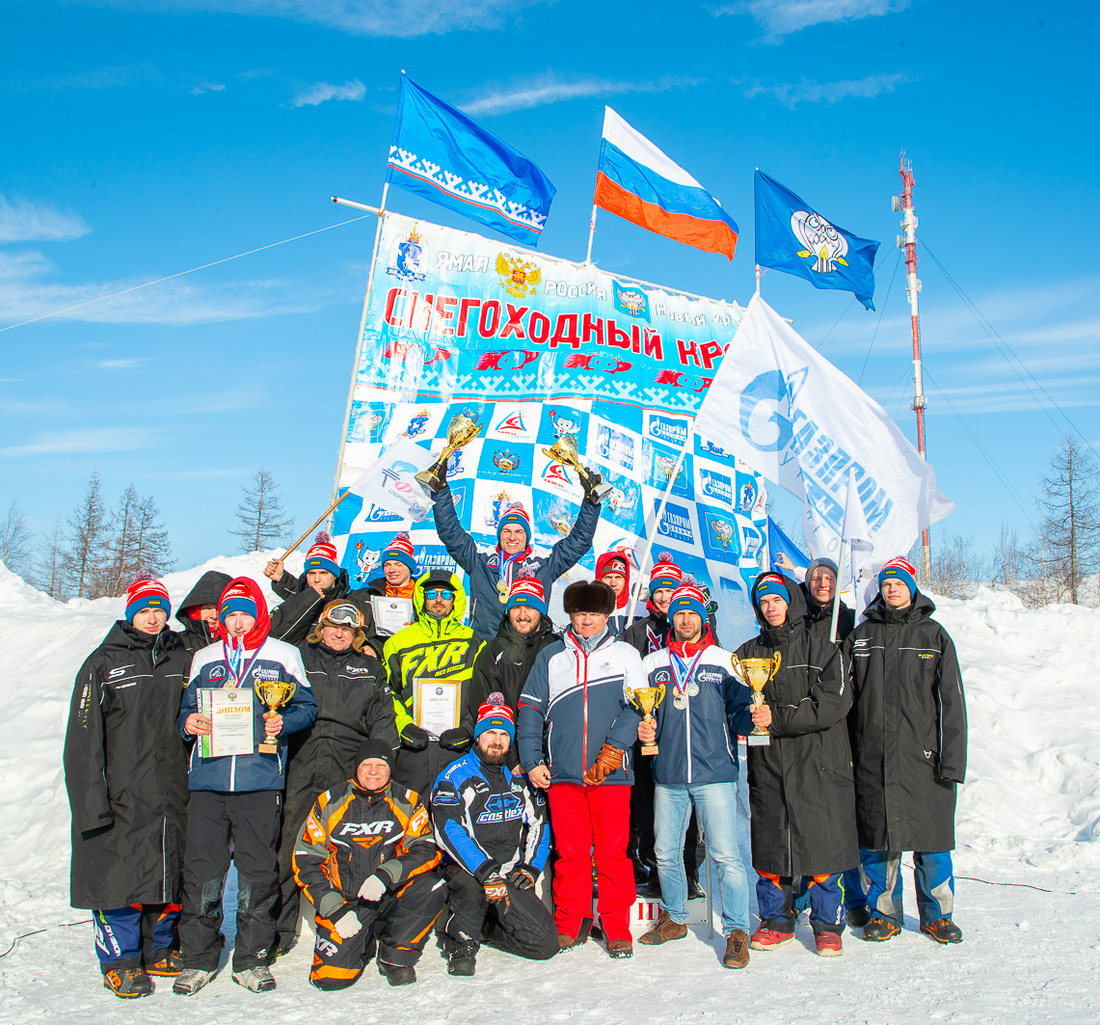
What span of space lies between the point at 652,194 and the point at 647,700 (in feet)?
26.2

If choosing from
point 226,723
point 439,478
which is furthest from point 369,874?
point 439,478

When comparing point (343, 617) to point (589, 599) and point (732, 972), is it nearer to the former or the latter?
point (589, 599)

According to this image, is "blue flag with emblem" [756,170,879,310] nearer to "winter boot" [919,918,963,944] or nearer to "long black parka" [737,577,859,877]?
"long black parka" [737,577,859,877]

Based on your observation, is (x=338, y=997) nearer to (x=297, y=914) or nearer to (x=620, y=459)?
(x=297, y=914)

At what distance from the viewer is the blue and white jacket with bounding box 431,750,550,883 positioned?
4.45 m

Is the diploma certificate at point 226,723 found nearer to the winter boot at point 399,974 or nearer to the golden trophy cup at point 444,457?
the winter boot at point 399,974

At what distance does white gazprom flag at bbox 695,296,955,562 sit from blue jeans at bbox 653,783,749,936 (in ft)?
6.65

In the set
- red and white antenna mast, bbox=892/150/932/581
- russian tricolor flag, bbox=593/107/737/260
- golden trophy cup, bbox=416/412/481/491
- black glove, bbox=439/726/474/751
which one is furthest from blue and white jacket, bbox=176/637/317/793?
red and white antenna mast, bbox=892/150/932/581

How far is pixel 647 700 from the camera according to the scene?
4.45 metres

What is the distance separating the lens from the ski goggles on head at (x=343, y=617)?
4.71m

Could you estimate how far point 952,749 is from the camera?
15.1ft

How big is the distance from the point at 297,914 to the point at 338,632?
1.51m

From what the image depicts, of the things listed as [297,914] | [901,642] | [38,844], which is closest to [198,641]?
[297,914]

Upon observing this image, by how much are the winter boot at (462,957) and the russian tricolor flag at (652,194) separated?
8.71 metres
